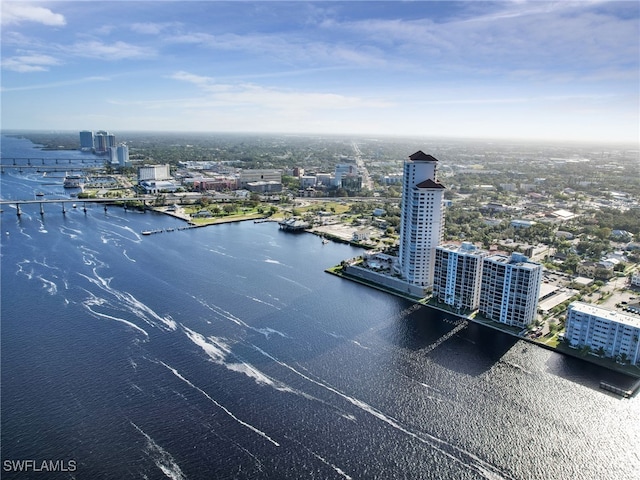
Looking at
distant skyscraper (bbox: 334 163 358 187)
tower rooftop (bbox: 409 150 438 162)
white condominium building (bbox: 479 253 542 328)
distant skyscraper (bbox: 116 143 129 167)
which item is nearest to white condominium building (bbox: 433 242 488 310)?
white condominium building (bbox: 479 253 542 328)

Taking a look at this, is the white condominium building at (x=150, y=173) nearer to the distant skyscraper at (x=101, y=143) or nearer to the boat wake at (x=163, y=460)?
the distant skyscraper at (x=101, y=143)

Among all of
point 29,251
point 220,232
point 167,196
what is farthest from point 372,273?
point 167,196

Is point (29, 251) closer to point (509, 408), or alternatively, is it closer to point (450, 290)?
point (450, 290)

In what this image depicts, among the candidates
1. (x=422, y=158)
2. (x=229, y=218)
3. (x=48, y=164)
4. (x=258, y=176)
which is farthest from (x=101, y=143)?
(x=422, y=158)

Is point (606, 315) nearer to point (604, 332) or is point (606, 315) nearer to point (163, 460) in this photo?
point (604, 332)

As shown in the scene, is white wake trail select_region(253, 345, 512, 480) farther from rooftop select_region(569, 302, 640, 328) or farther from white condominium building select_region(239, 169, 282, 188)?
white condominium building select_region(239, 169, 282, 188)

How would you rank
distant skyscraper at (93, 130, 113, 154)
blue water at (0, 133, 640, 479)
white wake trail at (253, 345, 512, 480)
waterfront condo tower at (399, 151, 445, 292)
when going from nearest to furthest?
white wake trail at (253, 345, 512, 480) < blue water at (0, 133, 640, 479) < waterfront condo tower at (399, 151, 445, 292) < distant skyscraper at (93, 130, 113, 154)

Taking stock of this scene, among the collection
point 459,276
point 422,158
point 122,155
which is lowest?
point 459,276
